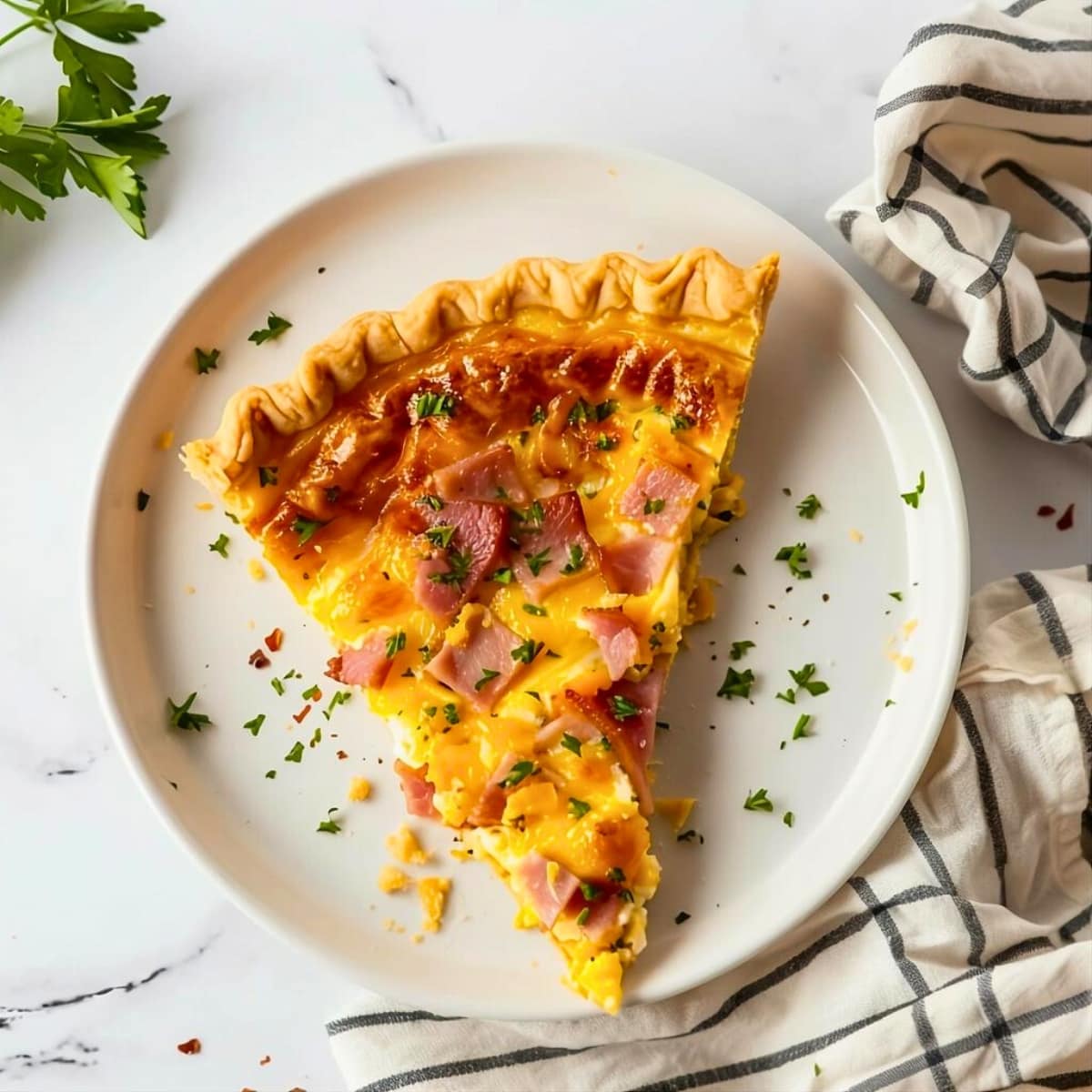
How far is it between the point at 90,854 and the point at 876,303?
2.91m

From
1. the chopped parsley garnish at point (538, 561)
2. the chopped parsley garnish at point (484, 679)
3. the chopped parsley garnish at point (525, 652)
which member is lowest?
the chopped parsley garnish at point (484, 679)

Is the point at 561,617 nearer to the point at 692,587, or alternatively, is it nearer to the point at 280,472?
the point at 692,587

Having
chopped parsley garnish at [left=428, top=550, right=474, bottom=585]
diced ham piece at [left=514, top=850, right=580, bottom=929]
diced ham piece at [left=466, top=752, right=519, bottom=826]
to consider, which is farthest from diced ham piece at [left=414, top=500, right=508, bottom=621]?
diced ham piece at [left=514, top=850, right=580, bottom=929]

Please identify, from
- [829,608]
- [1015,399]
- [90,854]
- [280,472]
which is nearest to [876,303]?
[1015,399]

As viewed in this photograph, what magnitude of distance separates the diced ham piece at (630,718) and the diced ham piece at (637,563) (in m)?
0.26

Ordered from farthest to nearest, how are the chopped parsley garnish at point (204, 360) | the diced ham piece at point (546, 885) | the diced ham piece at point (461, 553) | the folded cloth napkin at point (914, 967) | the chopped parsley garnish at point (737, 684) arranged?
the chopped parsley garnish at point (204, 360)
the chopped parsley garnish at point (737, 684)
the folded cloth napkin at point (914, 967)
the diced ham piece at point (461, 553)
the diced ham piece at point (546, 885)

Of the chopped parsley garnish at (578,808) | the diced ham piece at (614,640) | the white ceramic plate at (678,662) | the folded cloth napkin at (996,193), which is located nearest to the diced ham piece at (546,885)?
the chopped parsley garnish at (578,808)

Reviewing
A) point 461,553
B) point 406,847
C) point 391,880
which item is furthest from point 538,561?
point 391,880

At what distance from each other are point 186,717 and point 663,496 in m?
1.49

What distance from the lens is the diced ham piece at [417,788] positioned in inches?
125

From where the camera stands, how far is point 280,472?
3150 mm

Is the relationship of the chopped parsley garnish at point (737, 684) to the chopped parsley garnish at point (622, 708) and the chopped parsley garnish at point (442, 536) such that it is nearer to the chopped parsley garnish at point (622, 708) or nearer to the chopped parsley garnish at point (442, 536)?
the chopped parsley garnish at point (622, 708)

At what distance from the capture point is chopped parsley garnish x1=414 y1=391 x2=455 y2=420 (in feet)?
10.3

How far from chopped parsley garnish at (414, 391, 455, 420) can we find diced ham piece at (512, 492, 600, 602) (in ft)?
1.22
